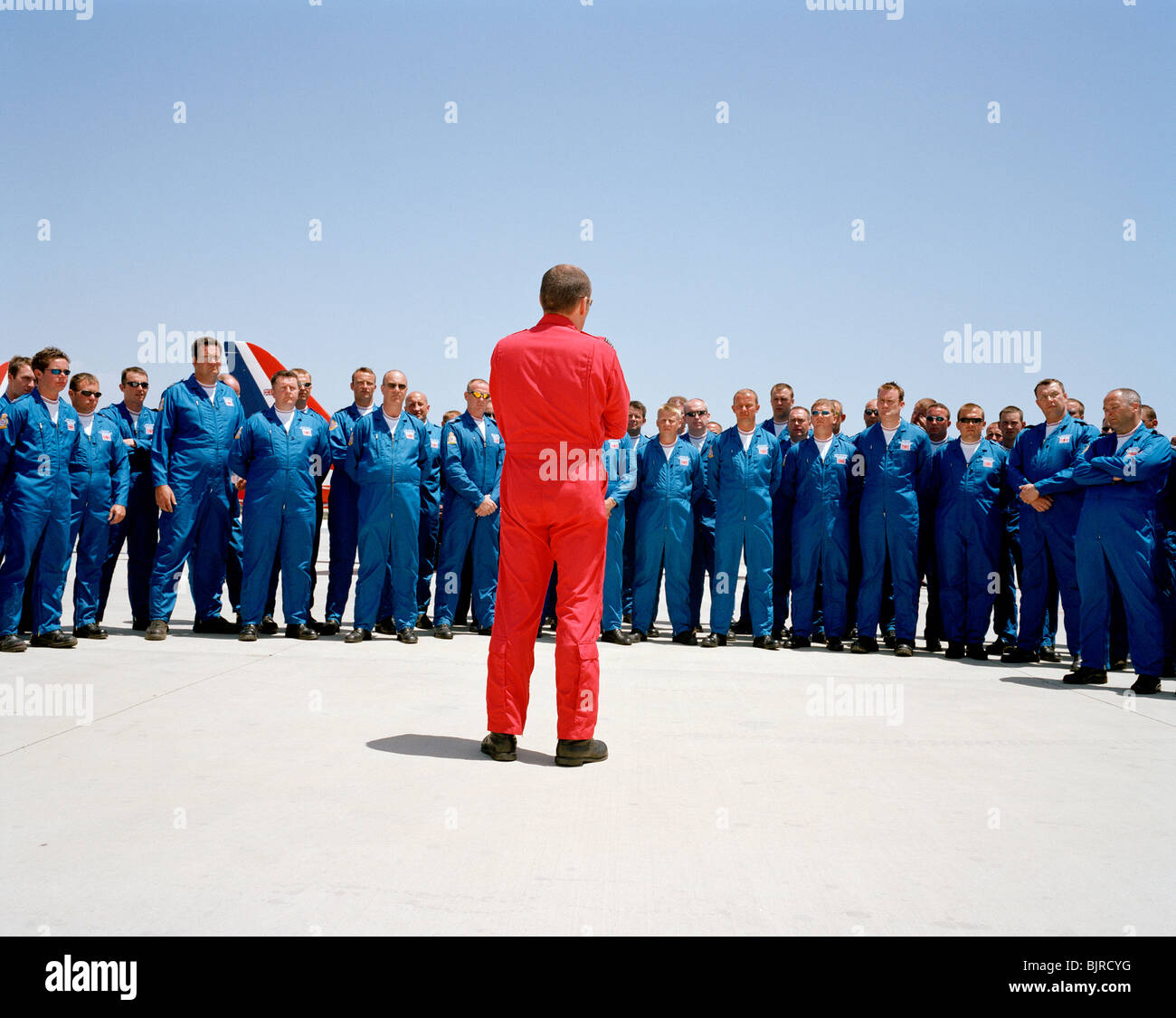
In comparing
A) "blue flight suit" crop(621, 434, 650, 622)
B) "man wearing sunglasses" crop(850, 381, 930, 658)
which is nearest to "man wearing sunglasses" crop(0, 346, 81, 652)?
"blue flight suit" crop(621, 434, 650, 622)

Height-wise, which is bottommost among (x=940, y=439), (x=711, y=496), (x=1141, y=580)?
(x=1141, y=580)

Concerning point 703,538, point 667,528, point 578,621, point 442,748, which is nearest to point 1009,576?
point 703,538

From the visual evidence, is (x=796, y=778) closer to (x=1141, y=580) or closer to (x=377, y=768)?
(x=377, y=768)

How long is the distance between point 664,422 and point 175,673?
4.59 meters

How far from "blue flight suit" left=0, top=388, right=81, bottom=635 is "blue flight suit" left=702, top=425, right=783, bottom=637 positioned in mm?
5195

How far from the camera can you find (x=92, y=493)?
24.2ft

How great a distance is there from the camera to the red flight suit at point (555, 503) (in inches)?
155

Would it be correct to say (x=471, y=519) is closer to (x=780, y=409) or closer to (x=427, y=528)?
(x=427, y=528)

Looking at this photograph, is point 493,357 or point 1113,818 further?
point 493,357

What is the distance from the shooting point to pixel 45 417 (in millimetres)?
6785

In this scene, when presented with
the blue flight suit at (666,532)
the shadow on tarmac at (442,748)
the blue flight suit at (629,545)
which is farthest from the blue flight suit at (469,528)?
the shadow on tarmac at (442,748)

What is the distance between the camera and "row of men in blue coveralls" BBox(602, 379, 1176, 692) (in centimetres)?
786

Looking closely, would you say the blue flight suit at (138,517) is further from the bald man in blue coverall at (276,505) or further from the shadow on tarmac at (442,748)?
the shadow on tarmac at (442,748)

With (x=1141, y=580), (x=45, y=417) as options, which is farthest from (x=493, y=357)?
(x=1141, y=580)
